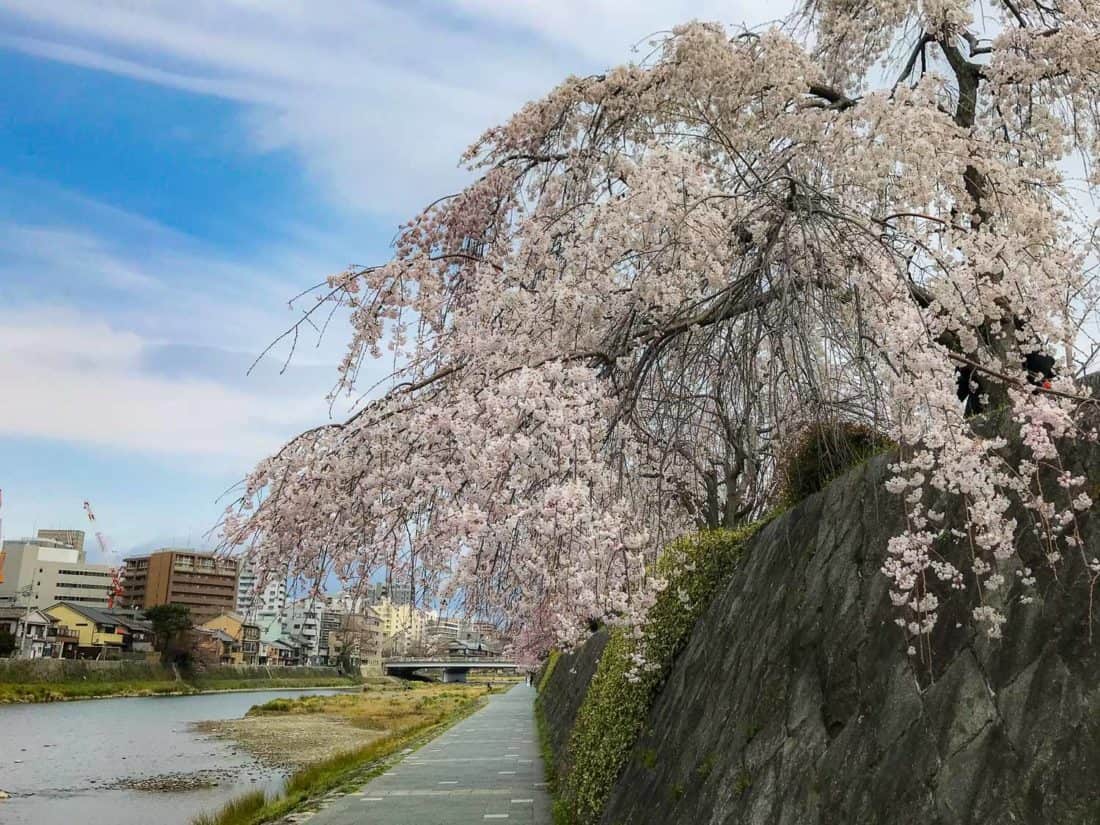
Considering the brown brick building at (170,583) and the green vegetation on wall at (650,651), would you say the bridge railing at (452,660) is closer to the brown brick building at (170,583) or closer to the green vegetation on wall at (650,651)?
the brown brick building at (170,583)

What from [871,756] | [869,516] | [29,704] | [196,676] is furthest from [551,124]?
[196,676]

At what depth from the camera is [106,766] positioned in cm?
2583

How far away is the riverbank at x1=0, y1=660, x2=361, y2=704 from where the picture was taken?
176 ft

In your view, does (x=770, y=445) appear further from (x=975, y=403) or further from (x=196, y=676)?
(x=196, y=676)

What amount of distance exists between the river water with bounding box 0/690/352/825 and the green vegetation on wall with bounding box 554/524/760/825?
36.6 ft

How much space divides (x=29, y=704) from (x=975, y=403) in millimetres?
56800

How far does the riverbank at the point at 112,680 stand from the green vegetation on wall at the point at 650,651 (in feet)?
172

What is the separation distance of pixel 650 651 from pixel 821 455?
127 inches

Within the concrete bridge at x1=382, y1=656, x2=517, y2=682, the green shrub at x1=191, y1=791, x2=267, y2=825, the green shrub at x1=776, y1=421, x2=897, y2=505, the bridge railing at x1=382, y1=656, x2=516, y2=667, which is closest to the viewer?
the green shrub at x1=776, y1=421, x2=897, y2=505

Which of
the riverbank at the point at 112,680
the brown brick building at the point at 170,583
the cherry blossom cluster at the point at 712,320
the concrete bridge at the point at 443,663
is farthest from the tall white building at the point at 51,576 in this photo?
the cherry blossom cluster at the point at 712,320

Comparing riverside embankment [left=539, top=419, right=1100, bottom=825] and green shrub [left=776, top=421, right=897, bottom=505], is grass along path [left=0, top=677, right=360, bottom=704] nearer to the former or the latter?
riverside embankment [left=539, top=419, right=1100, bottom=825]

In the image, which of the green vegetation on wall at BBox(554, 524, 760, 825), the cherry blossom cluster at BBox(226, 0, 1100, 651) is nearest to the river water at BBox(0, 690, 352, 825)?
the green vegetation on wall at BBox(554, 524, 760, 825)

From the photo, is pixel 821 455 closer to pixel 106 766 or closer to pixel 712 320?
pixel 712 320

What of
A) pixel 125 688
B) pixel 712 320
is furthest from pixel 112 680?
pixel 712 320
